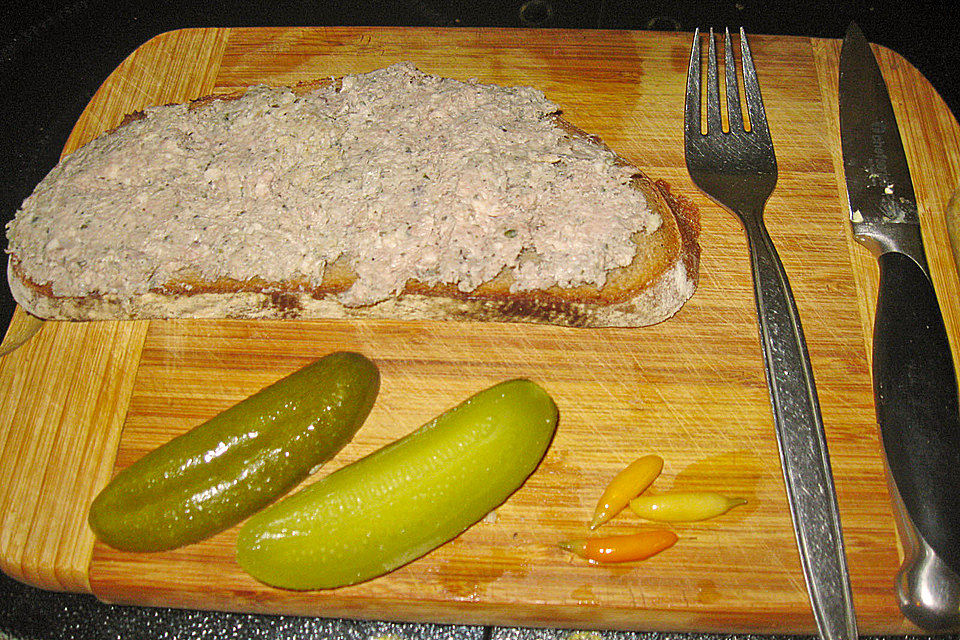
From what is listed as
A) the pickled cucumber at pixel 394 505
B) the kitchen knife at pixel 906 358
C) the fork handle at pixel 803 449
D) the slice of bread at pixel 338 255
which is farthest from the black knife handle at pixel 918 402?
the pickled cucumber at pixel 394 505

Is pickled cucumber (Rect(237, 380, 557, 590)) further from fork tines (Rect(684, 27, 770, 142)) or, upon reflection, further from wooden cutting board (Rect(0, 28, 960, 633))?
fork tines (Rect(684, 27, 770, 142))

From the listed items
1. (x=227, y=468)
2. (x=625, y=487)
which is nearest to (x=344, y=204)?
(x=227, y=468)

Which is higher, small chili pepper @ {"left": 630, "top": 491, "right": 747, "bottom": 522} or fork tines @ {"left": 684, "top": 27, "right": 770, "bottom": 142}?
fork tines @ {"left": 684, "top": 27, "right": 770, "bottom": 142}

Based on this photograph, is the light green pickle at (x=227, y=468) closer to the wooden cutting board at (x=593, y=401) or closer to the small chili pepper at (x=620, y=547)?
the wooden cutting board at (x=593, y=401)

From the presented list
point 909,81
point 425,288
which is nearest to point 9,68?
point 425,288

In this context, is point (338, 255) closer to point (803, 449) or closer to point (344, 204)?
point (344, 204)

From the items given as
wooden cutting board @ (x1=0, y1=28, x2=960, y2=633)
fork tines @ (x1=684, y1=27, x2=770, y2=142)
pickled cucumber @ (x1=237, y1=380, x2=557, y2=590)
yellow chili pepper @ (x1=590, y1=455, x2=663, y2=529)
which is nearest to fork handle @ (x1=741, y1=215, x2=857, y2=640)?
wooden cutting board @ (x1=0, y1=28, x2=960, y2=633)
